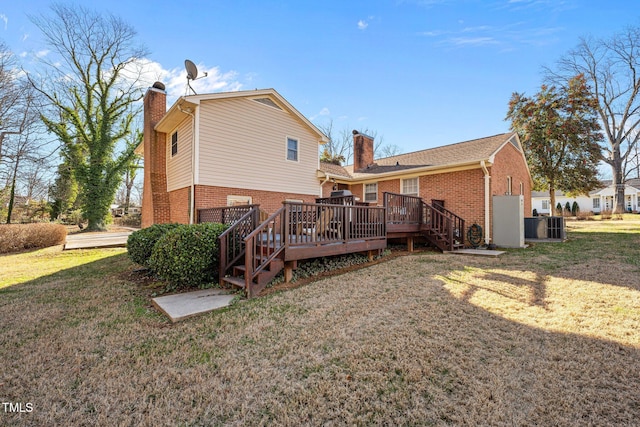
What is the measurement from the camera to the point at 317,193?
1222 cm

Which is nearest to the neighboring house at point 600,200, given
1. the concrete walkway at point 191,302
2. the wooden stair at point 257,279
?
the wooden stair at point 257,279

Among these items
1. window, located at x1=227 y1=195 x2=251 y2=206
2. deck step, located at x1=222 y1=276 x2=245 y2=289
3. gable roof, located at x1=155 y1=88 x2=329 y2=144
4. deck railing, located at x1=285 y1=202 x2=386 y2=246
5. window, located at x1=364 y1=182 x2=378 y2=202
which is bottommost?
deck step, located at x1=222 y1=276 x2=245 y2=289

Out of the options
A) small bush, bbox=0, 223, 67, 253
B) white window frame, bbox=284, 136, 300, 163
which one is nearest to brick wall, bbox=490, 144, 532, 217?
white window frame, bbox=284, 136, 300, 163

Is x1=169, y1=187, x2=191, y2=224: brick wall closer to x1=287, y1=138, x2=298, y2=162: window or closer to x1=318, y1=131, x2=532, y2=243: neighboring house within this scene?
x1=287, y1=138, x2=298, y2=162: window

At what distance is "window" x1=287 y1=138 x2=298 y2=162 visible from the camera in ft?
37.1

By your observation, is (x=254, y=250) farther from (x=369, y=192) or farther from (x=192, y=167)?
(x=369, y=192)

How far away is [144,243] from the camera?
6.58 metres

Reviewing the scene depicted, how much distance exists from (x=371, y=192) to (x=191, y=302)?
10929 millimetres

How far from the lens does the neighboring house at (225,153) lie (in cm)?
910

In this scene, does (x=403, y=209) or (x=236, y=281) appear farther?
(x=403, y=209)

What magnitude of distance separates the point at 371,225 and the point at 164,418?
612 centimetres

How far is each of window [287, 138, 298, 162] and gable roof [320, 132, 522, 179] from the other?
5.70 feet

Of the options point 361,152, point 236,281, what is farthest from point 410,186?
point 236,281

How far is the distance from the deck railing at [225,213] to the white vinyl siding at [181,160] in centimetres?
170
